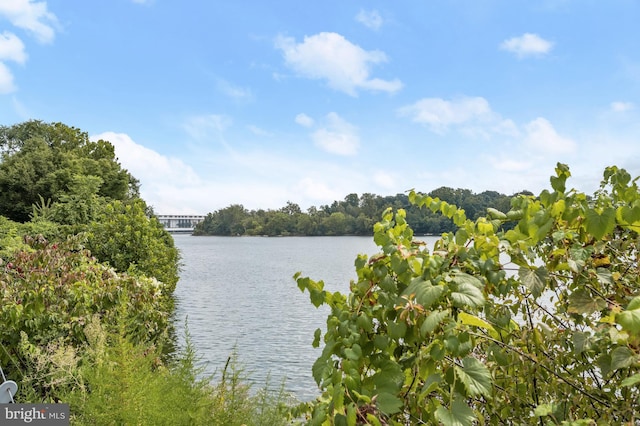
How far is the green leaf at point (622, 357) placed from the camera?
4.06 feet

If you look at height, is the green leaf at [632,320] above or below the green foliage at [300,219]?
below

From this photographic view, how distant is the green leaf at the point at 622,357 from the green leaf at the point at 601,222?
30 centimetres

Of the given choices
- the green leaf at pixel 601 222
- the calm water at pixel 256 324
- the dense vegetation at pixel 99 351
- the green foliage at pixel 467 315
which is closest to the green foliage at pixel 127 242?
the calm water at pixel 256 324

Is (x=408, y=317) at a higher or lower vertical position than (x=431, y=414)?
higher

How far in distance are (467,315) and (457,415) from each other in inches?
9.3

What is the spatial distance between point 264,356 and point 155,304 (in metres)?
7.41

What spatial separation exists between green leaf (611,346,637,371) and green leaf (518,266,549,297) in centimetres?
22

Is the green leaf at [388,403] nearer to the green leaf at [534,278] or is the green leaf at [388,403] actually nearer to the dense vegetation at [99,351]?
the green leaf at [534,278]

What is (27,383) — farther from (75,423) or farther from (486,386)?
(486,386)

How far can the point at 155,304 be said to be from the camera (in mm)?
6660

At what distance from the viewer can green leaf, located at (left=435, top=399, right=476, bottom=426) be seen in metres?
1.23

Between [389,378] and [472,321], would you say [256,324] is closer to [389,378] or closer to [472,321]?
[389,378]

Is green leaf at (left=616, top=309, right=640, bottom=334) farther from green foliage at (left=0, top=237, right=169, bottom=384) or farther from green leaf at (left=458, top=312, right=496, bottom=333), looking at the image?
green foliage at (left=0, top=237, right=169, bottom=384)

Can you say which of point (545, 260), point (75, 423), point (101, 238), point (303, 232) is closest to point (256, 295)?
point (101, 238)
